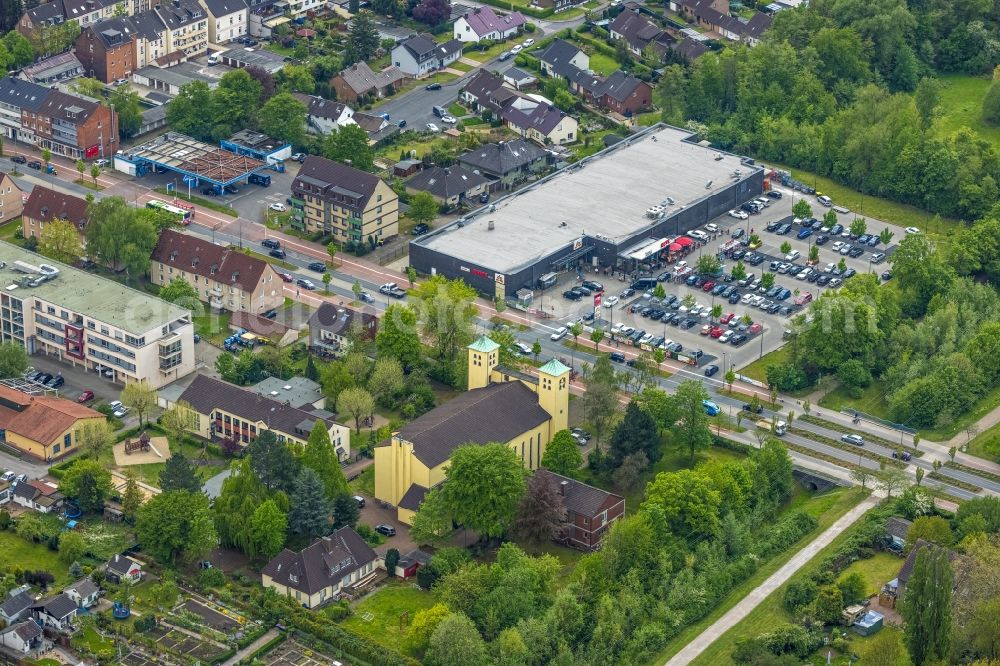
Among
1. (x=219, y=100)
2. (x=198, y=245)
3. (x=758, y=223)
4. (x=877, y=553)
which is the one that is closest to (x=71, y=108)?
(x=219, y=100)

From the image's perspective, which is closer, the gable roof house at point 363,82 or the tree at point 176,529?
the tree at point 176,529

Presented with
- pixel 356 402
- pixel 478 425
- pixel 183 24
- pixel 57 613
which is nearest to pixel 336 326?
pixel 356 402

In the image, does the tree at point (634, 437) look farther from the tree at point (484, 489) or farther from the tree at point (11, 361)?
the tree at point (11, 361)

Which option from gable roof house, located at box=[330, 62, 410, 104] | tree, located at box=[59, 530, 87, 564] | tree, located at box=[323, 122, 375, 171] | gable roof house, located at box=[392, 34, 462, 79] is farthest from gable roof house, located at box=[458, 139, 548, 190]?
tree, located at box=[59, 530, 87, 564]

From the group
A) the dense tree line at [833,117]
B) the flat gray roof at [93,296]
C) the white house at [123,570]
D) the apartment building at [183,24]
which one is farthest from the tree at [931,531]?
the apartment building at [183,24]

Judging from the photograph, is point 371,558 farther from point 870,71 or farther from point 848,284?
point 870,71

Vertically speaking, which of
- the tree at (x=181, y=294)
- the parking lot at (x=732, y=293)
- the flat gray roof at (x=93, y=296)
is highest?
the flat gray roof at (x=93, y=296)

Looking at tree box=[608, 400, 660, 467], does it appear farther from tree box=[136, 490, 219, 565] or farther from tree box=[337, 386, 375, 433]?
tree box=[136, 490, 219, 565]
